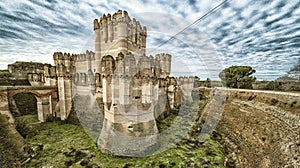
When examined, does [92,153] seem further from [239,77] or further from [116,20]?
[239,77]

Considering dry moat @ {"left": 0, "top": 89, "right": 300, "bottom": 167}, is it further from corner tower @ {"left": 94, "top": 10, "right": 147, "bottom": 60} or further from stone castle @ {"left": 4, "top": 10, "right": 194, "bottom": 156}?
corner tower @ {"left": 94, "top": 10, "right": 147, "bottom": 60}

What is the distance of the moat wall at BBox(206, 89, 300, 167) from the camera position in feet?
26.2

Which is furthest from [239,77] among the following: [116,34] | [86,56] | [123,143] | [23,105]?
[23,105]

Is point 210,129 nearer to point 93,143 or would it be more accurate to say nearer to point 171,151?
point 171,151

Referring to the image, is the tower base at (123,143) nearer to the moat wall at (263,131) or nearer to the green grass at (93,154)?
the green grass at (93,154)

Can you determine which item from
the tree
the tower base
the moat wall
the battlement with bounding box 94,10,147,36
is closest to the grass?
the tower base

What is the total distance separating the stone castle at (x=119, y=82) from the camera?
9602 millimetres

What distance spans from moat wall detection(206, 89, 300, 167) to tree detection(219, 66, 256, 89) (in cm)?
1247

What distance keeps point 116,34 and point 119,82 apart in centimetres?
1063

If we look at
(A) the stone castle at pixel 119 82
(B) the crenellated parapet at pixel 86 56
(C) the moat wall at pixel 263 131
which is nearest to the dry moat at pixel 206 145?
(C) the moat wall at pixel 263 131

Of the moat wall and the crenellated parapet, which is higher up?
the crenellated parapet

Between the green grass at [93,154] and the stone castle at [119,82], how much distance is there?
0.81 m

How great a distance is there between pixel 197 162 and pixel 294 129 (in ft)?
22.9

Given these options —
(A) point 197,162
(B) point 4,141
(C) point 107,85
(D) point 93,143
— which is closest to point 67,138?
(D) point 93,143
